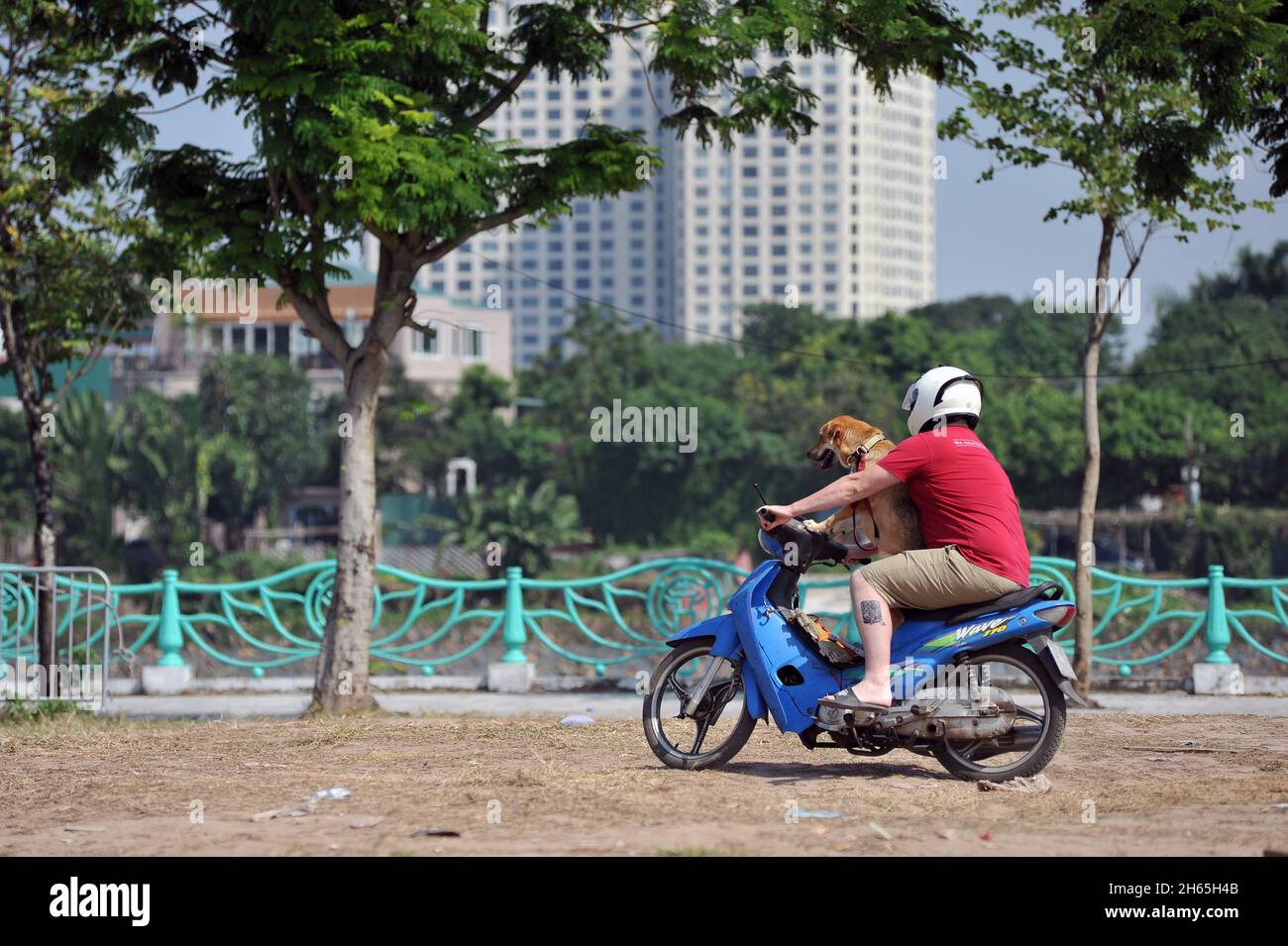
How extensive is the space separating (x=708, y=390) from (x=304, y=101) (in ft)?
221

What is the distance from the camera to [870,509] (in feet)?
23.6

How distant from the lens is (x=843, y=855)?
525 cm

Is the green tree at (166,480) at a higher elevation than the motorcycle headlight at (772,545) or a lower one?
higher

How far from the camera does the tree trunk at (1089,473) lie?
12695mm

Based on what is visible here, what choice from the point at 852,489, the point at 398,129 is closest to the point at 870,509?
the point at 852,489

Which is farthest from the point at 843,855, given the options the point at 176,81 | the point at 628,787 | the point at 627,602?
the point at 627,602

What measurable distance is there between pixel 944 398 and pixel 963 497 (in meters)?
0.48

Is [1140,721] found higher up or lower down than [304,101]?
lower down

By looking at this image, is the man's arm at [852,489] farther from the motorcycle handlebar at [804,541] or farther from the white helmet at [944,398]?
the white helmet at [944,398]

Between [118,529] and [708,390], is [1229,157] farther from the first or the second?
[708,390]

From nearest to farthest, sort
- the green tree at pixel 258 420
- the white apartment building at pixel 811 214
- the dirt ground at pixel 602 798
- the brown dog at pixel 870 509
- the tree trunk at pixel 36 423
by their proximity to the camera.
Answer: the dirt ground at pixel 602 798, the brown dog at pixel 870 509, the tree trunk at pixel 36 423, the green tree at pixel 258 420, the white apartment building at pixel 811 214

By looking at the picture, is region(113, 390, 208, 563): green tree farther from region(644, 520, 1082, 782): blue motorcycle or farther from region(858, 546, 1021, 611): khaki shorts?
region(858, 546, 1021, 611): khaki shorts

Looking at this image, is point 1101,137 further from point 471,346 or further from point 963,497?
point 471,346

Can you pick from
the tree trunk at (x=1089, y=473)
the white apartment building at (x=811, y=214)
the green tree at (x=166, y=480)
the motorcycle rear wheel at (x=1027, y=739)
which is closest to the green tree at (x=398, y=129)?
the tree trunk at (x=1089, y=473)
